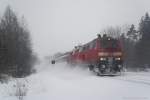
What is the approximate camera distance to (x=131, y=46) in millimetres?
64375

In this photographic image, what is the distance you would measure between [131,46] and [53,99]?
55172mm

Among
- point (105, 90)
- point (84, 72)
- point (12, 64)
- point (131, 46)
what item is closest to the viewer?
point (105, 90)

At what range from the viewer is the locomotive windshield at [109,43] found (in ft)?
73.4

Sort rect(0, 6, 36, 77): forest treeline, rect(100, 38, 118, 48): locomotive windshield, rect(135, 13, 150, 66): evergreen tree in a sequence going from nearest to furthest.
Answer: rect(100, 38, 118, 48): locomotive windshield < rect(0, 6, 36, 77): forest treeline < rect(135, 13, 150, 66): evergreen tree

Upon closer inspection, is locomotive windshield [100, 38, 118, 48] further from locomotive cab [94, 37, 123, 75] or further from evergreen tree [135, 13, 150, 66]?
evergreen tree [135, 13, 150, 66]

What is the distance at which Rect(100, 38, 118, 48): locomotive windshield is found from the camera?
881 inches

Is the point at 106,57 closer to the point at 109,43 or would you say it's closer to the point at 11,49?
the point at 109,43

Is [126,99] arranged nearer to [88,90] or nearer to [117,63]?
[88,90]

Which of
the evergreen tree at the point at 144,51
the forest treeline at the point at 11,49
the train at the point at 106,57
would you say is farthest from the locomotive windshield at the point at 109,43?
the evergreen tree at the point at 144,51

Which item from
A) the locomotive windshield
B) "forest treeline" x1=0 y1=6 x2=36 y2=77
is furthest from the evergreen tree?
the locomotive windshield

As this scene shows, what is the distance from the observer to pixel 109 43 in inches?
893

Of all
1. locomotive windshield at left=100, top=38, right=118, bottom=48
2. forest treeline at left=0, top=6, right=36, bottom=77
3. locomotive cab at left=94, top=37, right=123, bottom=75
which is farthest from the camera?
forest treeline at left=0, top=6, right=36, bottom=77

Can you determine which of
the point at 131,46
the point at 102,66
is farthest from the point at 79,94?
the point at 131,46

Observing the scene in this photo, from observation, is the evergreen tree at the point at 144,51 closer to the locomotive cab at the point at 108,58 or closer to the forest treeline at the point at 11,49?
the forest treeline at the point at 11,49
